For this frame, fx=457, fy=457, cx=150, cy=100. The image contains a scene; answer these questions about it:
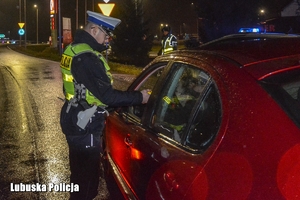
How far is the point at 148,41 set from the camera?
1019 inches

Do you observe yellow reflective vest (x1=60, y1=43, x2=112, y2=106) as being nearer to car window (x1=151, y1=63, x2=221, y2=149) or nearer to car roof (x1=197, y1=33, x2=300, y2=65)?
car window (x1=151, y1=63, x2=221, y2=149)

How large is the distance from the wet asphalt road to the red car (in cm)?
141

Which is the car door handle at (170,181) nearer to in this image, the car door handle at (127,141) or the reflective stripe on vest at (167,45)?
the car door handle at (127,141)

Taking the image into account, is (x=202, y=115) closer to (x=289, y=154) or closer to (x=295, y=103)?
(x=295, y=103)

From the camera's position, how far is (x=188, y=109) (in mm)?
2949

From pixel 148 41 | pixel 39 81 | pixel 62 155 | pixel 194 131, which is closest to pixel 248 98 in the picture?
pixel 194 131

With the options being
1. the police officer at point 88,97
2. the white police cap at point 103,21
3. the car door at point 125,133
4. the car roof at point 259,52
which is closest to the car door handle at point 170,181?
the car door at point 125,133

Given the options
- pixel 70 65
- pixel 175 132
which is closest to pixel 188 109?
pixel 175 132

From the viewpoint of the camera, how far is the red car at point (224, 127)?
1.89m

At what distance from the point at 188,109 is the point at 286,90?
2.94 feet

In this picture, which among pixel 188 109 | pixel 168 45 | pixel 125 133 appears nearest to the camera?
pixel 188 109

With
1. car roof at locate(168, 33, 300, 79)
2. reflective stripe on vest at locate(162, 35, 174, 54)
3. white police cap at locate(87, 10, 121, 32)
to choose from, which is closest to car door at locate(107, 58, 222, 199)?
car roof at locate(168, 33, 300, 79)

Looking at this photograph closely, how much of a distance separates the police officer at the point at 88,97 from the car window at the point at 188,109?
289 mm

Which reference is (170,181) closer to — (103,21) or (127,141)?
(127,141)
